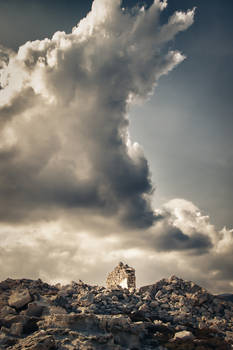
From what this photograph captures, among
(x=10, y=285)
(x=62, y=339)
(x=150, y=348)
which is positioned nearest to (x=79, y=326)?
(x=62, y=339)

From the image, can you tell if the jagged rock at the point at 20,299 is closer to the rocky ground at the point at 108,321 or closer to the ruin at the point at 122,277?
the rocky ground at the point at 108,321

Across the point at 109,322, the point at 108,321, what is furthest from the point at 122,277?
the point at 109,322

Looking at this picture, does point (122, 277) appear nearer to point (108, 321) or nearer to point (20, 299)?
point (20, 299)

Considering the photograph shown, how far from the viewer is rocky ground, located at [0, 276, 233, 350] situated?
1432 inches

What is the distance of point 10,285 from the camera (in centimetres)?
6606

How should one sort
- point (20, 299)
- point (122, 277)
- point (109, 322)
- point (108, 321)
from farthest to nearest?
point (122, 277)
point (20, 299)
point (108, 321)
point (109, 322)

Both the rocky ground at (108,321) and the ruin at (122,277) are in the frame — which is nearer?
the rocky ground at (108,321)

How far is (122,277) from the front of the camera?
82.6m

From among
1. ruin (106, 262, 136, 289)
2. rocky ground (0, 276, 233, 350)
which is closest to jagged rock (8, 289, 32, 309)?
rocky ground (0, 276, 233, 350)

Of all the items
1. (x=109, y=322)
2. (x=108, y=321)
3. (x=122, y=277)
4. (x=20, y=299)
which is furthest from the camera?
(x=122, y=277)

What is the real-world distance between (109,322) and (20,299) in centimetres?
1725

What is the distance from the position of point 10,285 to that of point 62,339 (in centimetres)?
3557

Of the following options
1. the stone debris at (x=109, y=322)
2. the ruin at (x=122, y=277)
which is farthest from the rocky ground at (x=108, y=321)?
the ruin at (x=122, y=277)

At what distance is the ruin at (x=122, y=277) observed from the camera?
264 feet
